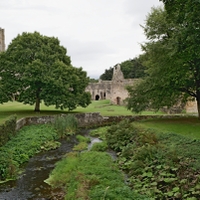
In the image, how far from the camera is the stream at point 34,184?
11801 mm

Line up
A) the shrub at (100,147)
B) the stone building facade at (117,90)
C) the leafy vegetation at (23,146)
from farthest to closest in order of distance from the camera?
the stone building facade at (117,90) → the shrub at (100,147) → the leafy vegetation at (23,146)

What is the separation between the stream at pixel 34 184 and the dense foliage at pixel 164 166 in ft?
10.4

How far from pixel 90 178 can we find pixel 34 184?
9.54 feet

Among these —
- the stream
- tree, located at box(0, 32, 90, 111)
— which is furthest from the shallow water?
tree, located at box(0, 32, 90, 111)

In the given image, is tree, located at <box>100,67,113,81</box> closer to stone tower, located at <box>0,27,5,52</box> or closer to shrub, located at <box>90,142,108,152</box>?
stone tower, located at <box>0,27,5,52</box>

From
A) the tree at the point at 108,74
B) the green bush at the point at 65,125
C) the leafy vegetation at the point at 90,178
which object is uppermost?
the tree at the point at 108,74

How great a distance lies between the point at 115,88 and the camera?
5588 centimetres

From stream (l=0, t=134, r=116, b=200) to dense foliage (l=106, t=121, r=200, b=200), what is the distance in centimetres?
316

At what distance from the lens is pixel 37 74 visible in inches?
1153

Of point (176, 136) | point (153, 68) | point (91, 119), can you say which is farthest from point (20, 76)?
point (176, 136)

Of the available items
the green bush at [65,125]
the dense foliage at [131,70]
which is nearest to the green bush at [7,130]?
the green bush at [65,125]

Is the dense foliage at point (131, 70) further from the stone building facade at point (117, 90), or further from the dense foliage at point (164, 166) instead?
the dense foliage at point (164, 166)

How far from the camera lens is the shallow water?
11.8 metres

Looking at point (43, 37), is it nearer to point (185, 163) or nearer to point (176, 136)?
point (176, 136)
